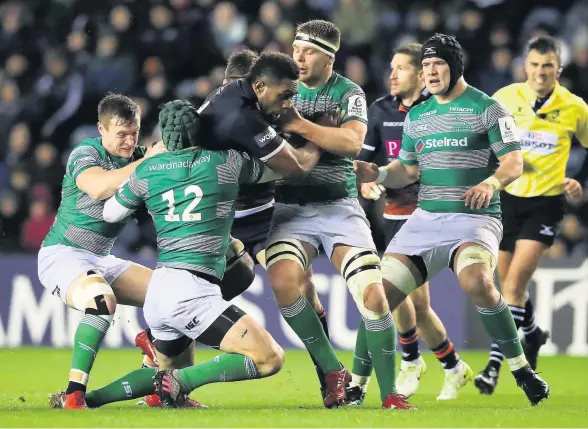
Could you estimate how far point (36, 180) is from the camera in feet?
42.3

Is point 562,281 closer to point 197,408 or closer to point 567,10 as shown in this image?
point 567,10

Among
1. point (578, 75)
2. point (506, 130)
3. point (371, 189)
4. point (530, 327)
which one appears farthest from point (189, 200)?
point (578, 75)

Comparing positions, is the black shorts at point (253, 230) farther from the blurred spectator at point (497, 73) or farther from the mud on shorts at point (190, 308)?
the blurred spectator at point (497, 73)

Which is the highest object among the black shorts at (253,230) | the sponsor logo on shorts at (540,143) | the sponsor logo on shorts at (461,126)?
the sponsor logo on shorts at (461,126)

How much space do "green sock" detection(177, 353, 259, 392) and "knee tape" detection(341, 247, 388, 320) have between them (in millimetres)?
813

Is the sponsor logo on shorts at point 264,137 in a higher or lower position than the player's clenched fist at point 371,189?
higher

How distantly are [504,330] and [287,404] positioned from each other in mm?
1418

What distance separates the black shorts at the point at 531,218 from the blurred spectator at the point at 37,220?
5.26m

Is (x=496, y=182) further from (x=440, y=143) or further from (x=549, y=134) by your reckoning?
(x=549, y=134)

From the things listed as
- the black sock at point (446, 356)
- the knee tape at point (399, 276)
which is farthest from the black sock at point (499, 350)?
the knee tape at point (399, 276)

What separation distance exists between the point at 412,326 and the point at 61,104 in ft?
20.6

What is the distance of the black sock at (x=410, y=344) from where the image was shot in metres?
8.61

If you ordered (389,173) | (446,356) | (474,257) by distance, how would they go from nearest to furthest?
(474,257) → (389,173) → (446,356)

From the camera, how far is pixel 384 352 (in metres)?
6.98
